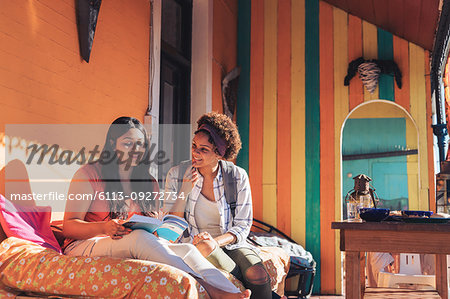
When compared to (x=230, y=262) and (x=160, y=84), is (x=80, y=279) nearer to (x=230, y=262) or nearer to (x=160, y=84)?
(x=230, y=262)

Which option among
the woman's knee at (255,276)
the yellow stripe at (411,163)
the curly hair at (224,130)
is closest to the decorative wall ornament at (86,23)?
the curly hair at (224,130)

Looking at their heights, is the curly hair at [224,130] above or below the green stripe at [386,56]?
below

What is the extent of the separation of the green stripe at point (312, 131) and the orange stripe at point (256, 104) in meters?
0.49

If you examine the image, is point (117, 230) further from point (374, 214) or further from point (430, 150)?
point (430, 150)

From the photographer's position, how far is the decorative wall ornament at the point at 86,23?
110 inches

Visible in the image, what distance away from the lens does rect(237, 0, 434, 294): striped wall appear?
16.3ft

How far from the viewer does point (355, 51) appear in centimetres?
514

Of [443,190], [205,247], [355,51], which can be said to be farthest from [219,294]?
[355,51]

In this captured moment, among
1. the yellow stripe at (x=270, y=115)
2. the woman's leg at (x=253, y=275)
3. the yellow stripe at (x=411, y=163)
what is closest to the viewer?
the woman's leg at (x=253, y=275)

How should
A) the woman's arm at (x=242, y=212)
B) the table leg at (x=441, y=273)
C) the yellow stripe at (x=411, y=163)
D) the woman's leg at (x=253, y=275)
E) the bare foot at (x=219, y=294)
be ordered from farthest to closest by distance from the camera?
the yellow stripe at (x=411, y=163) < the table leg at (x=441, y=273) < the woman's arm at (x=242, y=212) < the woman's leg at (x=253, y=275) < the bare foot at (x=219, y=294)

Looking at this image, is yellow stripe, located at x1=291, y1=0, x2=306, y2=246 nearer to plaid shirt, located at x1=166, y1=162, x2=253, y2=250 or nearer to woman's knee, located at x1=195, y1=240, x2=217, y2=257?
plaid shirt, located at x1=166, y1=162, x2=253, y2=250

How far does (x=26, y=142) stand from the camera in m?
2.36

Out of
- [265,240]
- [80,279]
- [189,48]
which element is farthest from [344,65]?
[80,279]

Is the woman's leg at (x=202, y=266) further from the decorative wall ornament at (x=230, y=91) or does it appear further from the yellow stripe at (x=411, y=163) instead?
the yellow stripe at (x=411, y=163)
